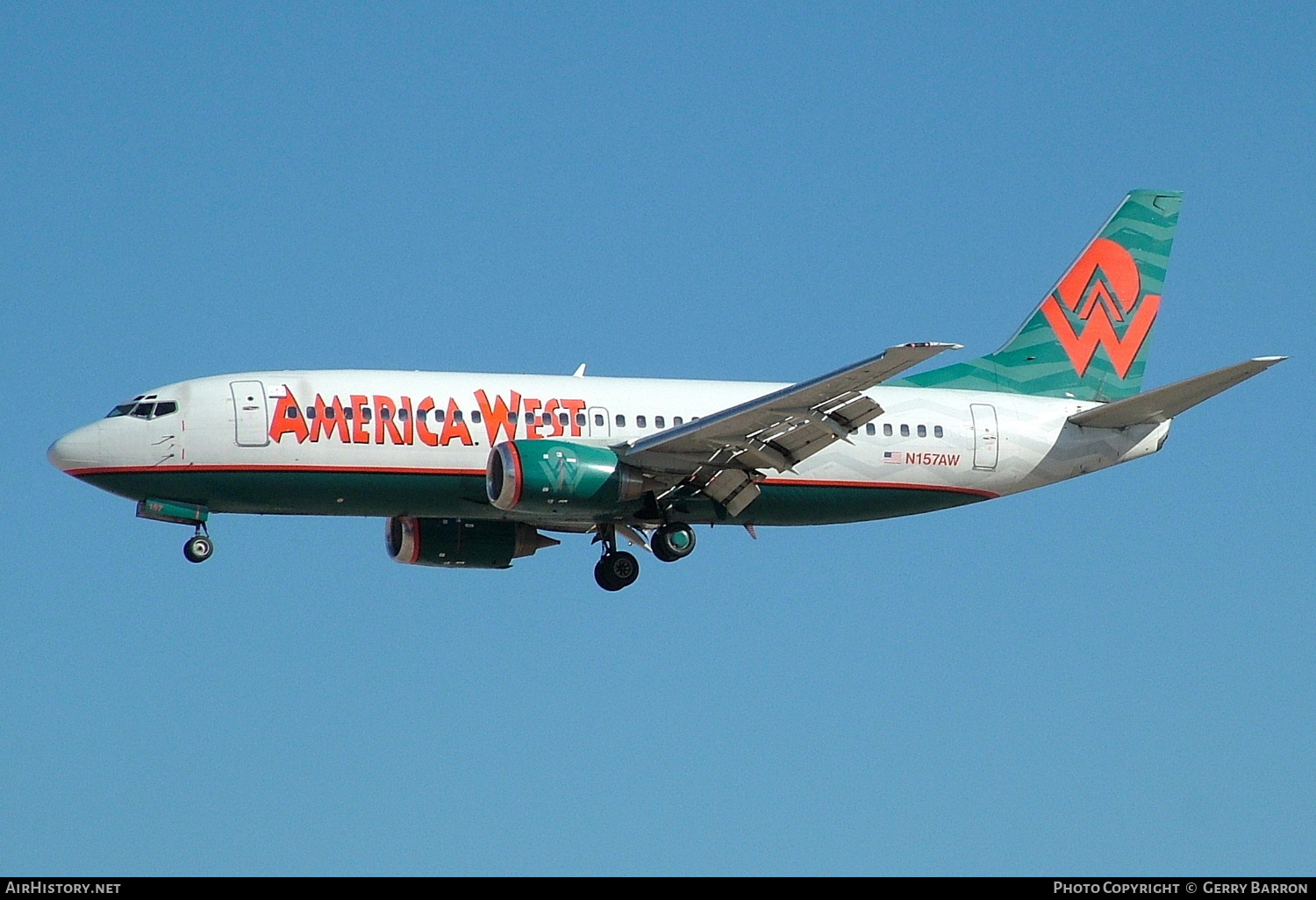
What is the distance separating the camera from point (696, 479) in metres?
45.5

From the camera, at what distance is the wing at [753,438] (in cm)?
4225

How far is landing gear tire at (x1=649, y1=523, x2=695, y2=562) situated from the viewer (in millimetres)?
46312

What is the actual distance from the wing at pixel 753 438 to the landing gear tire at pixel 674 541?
3.43 feet

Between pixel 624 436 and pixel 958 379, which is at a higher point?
pixel 958 379

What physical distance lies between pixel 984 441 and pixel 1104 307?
19.6 feet

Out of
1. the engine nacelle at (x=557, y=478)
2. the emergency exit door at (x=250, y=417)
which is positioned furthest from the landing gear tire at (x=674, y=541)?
the emergency exit door at (x=250, y=417)

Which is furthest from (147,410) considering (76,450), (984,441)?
(984,441)

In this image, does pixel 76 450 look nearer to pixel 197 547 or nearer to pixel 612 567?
pixel 197 547

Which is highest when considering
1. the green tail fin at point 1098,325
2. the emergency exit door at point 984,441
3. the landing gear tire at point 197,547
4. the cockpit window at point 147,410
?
the green tail fin at point 1098,325

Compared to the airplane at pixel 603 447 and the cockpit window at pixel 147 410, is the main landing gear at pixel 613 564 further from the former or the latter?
the cockpit window at pixel 147 410

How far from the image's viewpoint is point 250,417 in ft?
144

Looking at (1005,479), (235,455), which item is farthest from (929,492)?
(235,455)
